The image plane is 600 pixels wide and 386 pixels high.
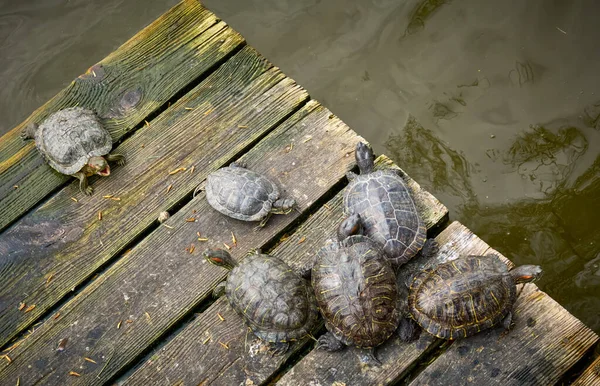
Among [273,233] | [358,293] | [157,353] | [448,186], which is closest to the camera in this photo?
[358,293]

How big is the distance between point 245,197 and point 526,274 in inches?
59.7

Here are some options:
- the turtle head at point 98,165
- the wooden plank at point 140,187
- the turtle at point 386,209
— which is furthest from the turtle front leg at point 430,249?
the turtle head at point 98,165

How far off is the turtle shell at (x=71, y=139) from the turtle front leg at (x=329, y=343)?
174 cm

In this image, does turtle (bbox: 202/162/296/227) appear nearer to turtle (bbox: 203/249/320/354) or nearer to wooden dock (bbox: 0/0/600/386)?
wooden dock (bbox: 0/0/600/386)

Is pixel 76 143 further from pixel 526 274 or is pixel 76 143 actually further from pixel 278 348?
pixel 526 274

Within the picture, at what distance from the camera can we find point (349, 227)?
2.69m

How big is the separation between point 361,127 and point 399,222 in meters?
1.79

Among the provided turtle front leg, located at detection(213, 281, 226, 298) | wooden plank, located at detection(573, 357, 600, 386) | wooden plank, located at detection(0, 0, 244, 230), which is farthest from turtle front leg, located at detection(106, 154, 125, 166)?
wooden plank, located at detection(573, 357, 600, 386)

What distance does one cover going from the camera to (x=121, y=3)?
522cm

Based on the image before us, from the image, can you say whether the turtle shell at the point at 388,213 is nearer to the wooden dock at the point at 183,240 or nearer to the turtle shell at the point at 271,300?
the wooden dock at the point at 183,240

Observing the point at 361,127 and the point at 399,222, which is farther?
the point at 361,127

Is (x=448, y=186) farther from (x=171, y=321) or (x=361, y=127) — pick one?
(x=171, y=321)

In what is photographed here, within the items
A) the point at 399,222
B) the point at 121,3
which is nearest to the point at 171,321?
the point at 399,222

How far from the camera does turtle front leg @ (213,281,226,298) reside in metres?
2.76
